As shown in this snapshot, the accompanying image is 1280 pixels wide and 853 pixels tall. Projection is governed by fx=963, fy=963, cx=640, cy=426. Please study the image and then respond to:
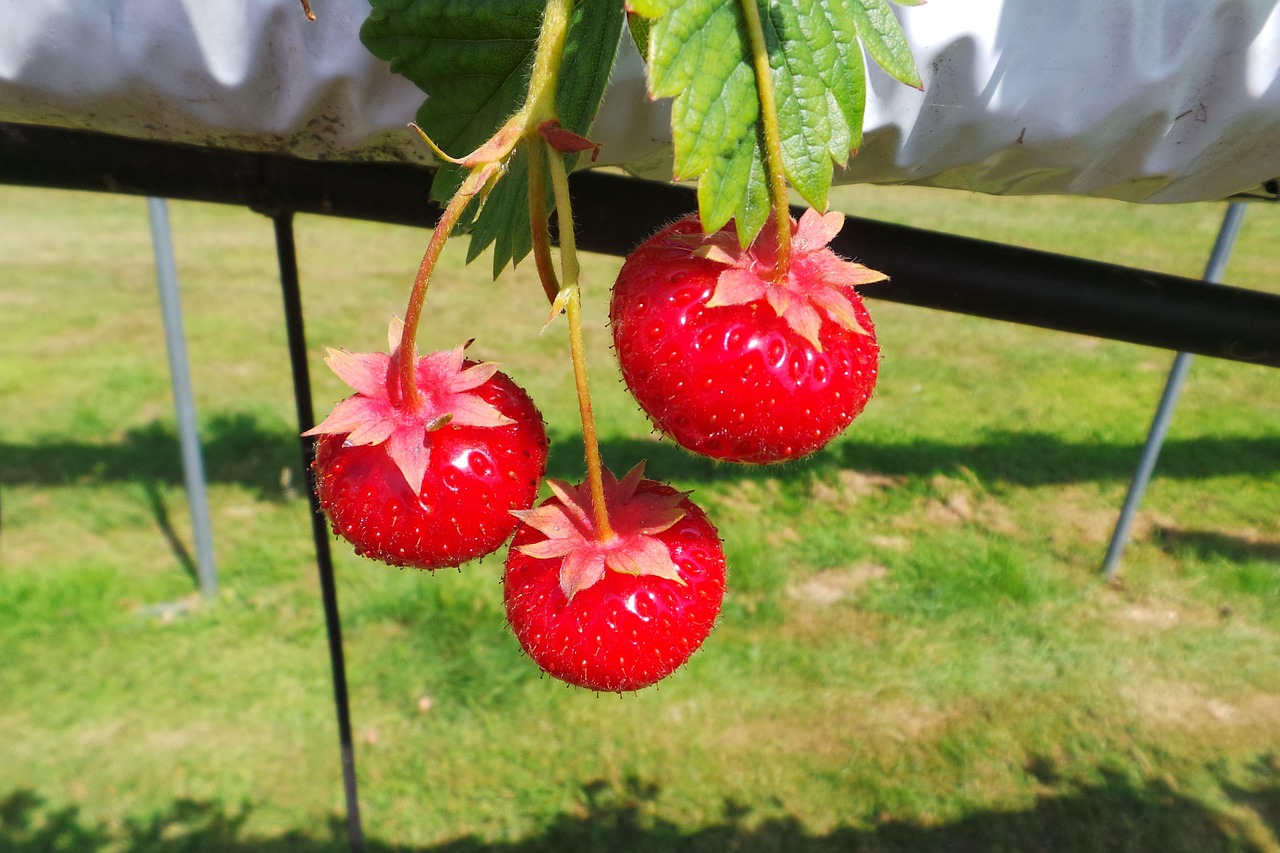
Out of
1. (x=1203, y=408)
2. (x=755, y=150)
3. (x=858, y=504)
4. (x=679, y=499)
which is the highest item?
(x=755, y=150)

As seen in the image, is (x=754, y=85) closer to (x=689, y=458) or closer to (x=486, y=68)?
(x=486, y=68)

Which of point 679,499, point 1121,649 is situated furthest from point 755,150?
point 1121,649

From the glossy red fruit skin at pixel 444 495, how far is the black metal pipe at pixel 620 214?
0.20m

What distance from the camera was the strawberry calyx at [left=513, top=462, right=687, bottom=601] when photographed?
487 mm

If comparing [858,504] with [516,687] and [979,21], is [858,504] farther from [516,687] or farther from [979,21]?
[979,21]

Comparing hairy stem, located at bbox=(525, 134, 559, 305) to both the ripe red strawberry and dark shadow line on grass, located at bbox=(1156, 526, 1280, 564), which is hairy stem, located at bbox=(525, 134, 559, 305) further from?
dark shadow line on grass, located at bbox=(1156, 526, 1280, 564)

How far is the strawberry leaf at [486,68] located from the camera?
0.48 m

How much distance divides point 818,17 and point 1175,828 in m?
2.73

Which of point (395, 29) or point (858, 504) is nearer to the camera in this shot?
point (395, 29)

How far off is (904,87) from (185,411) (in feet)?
9.72

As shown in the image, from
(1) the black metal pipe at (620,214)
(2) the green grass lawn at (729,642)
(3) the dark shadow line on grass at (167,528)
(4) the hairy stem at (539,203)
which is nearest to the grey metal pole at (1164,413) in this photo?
(2) the green grass lawn at (729,642)

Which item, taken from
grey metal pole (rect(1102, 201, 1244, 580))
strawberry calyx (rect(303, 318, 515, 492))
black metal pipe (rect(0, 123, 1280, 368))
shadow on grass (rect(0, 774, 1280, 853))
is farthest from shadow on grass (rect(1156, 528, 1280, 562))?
strawberry calyx (rect(303, 318, 515, 492))

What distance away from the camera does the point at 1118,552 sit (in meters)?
3.38

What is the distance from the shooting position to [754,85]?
1.32 ft
